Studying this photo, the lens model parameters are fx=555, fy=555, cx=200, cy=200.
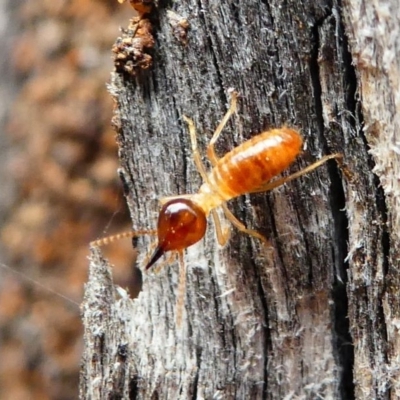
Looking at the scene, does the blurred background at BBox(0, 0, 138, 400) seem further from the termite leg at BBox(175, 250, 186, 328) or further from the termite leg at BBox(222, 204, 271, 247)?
the termite leg at BBox(222, 204, 271, 247)

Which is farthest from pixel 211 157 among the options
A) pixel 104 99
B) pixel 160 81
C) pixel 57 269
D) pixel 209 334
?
pixel 57 269

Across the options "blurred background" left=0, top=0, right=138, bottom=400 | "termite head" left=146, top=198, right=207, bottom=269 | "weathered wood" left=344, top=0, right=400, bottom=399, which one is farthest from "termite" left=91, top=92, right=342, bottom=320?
"blurred background" left=0, top=0, right=138, bottom=400

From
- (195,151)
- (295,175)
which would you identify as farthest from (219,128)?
(295,175)

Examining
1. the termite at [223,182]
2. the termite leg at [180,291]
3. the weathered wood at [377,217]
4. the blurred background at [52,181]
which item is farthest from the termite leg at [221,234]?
the blurred background at [52,181]

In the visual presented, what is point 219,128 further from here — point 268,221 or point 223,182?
point 268,221

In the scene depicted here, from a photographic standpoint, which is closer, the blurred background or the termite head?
the termite head
